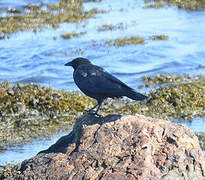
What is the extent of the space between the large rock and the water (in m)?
7.84

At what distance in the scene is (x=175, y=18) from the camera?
24.0 m

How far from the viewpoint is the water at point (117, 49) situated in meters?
16.6

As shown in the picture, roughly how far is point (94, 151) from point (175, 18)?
1827cm

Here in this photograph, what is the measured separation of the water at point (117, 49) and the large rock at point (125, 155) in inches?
309

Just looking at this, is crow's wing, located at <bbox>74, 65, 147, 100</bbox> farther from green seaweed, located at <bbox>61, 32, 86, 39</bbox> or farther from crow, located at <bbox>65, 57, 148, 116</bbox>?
green seaweed, located at <bbox>61, 32, 86, 39</bbox>

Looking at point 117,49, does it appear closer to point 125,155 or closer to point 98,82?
point 98,82

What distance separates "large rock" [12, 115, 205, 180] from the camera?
6.24 m

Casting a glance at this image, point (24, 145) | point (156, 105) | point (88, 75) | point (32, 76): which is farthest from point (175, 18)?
point (88, 75)

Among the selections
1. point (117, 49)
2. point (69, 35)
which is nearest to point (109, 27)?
point (69, 35)

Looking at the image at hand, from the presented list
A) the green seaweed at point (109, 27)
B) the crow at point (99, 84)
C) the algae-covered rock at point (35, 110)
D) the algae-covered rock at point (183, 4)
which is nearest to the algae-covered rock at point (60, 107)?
the algae-covered rock at point (35, 110)

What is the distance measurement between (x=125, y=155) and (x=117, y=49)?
1333 centimetres

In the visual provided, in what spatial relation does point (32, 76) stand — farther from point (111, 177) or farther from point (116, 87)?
point (111, 177)

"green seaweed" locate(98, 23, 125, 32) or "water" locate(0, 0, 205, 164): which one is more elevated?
"green seaweed" locate(98, 23, 125, 32)

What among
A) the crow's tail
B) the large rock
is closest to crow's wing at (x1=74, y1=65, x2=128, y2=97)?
the crow's tail
